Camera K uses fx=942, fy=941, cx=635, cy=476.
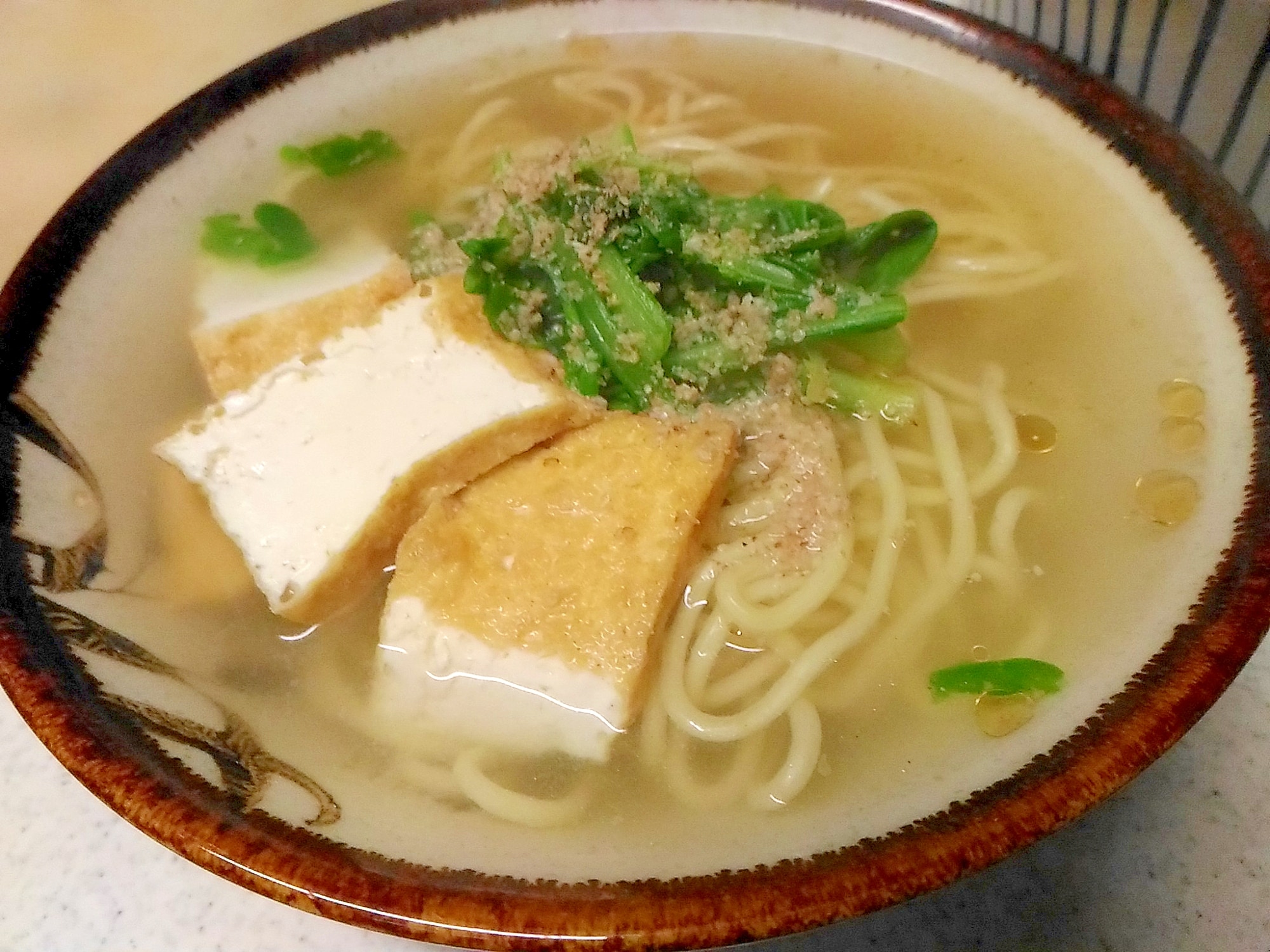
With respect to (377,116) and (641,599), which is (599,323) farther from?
(377,116)

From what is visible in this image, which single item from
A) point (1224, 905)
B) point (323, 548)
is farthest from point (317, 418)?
point (1224, 905)

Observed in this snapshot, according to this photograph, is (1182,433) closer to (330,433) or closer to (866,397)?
(866,397)

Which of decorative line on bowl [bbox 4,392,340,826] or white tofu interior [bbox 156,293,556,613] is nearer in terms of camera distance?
decorative line on bowl [bbox 4,392,340,826]

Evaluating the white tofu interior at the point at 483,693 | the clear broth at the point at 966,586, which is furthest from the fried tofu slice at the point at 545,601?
the clear broth at the point at 966,586

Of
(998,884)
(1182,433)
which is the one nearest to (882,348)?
(1182,433)

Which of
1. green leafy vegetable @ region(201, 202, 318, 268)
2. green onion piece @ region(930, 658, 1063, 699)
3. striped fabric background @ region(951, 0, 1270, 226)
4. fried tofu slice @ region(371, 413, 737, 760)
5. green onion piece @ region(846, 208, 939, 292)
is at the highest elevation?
striped fabric background @ region(951, 0, 1270, 226)

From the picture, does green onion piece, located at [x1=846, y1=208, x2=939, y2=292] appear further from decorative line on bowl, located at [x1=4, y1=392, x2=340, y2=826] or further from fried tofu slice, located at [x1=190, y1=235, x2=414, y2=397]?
decorative line on bowl, located at [x1=4, y1=392, x2=340, y2=826]

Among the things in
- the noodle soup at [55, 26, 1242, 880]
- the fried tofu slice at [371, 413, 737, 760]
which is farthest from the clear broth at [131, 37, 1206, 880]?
the fried tofu slice at [371, 413, 737, 760]
